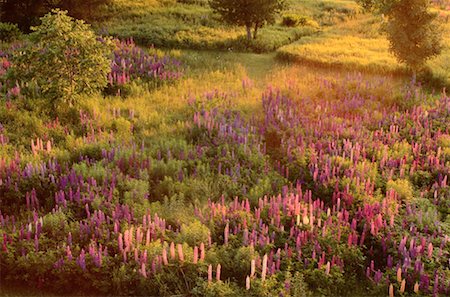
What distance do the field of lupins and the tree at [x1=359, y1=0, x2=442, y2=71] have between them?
10.5ft

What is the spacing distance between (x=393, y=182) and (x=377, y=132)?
105 inches

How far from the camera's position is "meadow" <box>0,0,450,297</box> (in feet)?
20.4

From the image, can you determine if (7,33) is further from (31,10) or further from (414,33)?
(414,33)

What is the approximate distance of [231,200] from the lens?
8133 millimetres

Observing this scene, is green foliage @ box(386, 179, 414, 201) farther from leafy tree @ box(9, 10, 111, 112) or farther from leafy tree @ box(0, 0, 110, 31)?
leafy tree @ box(0, 0, 110, 31)

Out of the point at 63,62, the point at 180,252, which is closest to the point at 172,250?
the point at 180,252

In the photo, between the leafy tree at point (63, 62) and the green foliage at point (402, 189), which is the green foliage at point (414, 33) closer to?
the green foliage at point (402, 189)

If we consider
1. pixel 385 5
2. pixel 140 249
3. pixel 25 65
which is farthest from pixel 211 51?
pixel 140 249

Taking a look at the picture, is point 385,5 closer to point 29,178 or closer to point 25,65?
point 25,65

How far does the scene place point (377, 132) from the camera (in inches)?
423

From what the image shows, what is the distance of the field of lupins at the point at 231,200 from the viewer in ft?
20.3

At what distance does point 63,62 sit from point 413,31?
10260 millimetres

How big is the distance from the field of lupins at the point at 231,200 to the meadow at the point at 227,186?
0.10 feet

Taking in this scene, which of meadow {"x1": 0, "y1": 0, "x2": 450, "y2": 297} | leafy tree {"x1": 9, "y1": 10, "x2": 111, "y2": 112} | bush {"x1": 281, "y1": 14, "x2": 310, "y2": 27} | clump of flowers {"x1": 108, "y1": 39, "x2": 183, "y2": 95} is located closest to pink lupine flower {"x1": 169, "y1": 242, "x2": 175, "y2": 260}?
meadow {"x1": 0, "y1": 0, "x2": 450, "y2": 297}
